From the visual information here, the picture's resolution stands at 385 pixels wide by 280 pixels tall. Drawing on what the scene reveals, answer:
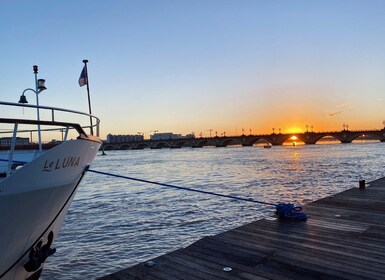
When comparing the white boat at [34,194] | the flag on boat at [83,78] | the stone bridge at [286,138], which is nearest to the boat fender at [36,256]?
the white boat at [34,194]

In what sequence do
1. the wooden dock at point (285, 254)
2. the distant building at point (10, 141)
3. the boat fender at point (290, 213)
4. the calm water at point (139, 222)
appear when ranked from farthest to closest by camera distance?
the calm water at point (139, 222), the boat fender at point (290, 213), the distant building at point (10, 141), the wooden dock at point (285, 254)

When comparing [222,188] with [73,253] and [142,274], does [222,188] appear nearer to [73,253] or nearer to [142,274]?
[73,253]

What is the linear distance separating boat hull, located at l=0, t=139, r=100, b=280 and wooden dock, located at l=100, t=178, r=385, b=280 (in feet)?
5.19

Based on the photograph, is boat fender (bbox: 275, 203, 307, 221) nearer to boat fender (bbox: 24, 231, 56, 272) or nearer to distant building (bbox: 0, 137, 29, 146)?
boat fender (bbox: 24, 231, 56, 272)

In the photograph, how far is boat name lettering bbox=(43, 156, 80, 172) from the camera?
5289 millimetres

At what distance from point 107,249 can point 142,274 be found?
604 centimetres

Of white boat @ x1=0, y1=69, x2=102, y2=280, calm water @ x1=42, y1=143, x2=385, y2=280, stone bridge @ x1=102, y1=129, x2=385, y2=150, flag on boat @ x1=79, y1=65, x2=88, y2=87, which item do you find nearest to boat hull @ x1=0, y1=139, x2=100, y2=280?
white boat @ x1=0, y1=69, x2=102, y2=280

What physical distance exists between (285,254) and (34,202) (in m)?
5.09

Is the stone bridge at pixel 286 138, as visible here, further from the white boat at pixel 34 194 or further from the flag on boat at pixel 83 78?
the white boat at pixel 34 194

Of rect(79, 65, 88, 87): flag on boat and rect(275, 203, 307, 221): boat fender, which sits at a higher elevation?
rect(79, 65, 88, 87): flag on boat

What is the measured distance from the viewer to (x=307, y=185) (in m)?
26.5

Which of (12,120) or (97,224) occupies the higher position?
(12,120)

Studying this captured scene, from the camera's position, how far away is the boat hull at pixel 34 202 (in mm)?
4715

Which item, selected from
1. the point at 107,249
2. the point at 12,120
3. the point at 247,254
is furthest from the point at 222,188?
the point at 12,120
